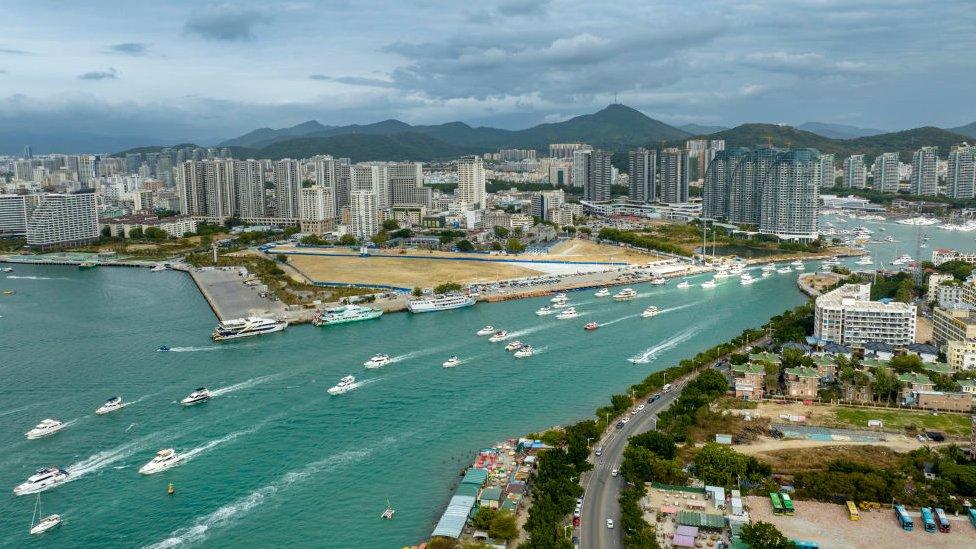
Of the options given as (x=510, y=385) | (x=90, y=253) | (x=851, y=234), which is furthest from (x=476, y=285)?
(x=851, y=234)

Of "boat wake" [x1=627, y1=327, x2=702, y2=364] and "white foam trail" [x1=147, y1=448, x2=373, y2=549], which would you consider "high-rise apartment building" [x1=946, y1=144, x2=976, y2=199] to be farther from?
"white foam trail" [x1=147, y1=448, x2=373, y2=549]

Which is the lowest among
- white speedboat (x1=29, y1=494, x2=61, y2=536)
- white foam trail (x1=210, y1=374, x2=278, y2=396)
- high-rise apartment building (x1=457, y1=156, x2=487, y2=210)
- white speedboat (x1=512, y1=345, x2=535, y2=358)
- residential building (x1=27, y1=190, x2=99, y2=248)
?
white speedboat (x1=29, y1=494, x2=61, y2=536)

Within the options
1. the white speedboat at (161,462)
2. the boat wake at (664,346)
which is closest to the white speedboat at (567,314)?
the boat wake at (664,346)

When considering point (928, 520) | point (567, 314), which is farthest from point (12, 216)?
point (928, 520)

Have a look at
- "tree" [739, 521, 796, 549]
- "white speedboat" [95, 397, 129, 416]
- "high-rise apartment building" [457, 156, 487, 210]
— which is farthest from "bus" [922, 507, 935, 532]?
"high-rise apartment building" [457, 156, 487, 210]

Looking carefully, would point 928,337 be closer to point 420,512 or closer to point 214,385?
point 420,512
